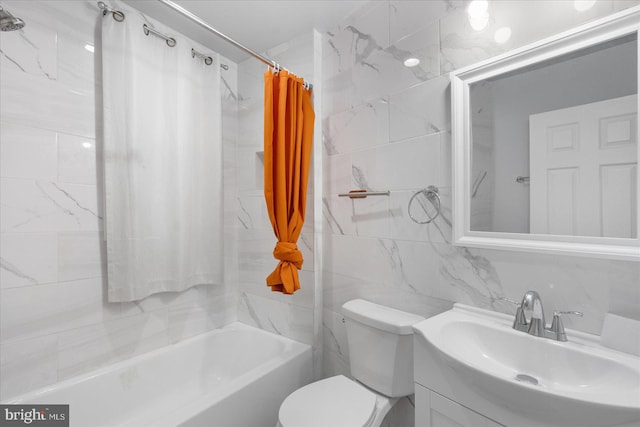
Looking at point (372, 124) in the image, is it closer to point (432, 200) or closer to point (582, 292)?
point (432, 200)

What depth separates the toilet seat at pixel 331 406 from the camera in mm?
1190

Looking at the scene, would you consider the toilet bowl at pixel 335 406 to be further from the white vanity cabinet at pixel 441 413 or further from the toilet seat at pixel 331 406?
the white vanity cabinet at pixel 441 413

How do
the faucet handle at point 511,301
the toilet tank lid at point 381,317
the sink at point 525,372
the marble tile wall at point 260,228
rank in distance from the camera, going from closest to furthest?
the sink at point 525,372 → the faucet handle at point 511,301 → the toilet tank lid at point 381,317 → the marble tile wall at point 260,228

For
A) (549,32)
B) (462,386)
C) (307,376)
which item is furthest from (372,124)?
(307,376)

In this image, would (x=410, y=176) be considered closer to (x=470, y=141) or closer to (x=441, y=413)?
(x=470, y=141)

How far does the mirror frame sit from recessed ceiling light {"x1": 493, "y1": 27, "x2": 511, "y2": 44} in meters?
0.08

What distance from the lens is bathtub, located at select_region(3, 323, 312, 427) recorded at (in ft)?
4.46

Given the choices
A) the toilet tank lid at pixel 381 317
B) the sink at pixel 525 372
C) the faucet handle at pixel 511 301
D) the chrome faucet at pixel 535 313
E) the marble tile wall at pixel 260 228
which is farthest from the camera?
the marble tile wall at pixel 260 228

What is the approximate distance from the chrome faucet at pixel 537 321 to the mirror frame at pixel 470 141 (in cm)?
18

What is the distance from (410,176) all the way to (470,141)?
0.31 meters

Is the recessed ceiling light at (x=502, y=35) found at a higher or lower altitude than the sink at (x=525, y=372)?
higher

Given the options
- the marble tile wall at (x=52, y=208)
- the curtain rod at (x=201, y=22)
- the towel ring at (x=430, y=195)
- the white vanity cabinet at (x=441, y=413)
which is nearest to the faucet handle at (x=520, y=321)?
the white vanity cabinet at (x=441, y=413)

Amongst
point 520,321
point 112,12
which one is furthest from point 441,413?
point 112,12

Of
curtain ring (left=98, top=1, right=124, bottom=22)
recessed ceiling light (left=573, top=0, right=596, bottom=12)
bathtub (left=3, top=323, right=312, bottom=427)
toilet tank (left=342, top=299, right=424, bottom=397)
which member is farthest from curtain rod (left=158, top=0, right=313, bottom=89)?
bathtub (left=3, top=323, right=312, bottom=427)
